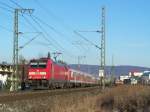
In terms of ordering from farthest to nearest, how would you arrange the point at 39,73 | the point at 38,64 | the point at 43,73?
1. the point at 38,64
2. the point at 39,73
3. the point at 43,73

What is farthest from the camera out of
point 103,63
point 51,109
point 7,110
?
point 103,63

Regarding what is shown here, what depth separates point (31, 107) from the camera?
2388 centimetres

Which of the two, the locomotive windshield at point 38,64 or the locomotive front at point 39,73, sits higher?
the locomotive windshield at point 38,64

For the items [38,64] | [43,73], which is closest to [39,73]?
[43,73]

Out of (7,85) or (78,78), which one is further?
(78,78)

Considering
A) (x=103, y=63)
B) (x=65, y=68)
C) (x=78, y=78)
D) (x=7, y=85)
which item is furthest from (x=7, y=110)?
(x=78, y=78)

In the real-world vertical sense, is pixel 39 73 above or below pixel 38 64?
below

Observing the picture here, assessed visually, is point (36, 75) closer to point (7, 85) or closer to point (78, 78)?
point (7, 85)

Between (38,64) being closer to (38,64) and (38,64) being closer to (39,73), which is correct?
(38,64)

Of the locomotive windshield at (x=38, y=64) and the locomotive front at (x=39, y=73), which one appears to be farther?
the locomotive windshield at (x=38, y=64)

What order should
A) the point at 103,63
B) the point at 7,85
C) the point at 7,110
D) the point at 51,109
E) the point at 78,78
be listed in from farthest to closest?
the point at 78,78
the point at 7,85
the point at 103,63
the point at 51,109
the point at 7,110

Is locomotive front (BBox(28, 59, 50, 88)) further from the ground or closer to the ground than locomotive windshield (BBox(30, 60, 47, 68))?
closer to the ground

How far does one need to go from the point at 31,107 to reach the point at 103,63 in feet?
105

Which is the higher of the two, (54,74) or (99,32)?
(99,32)
